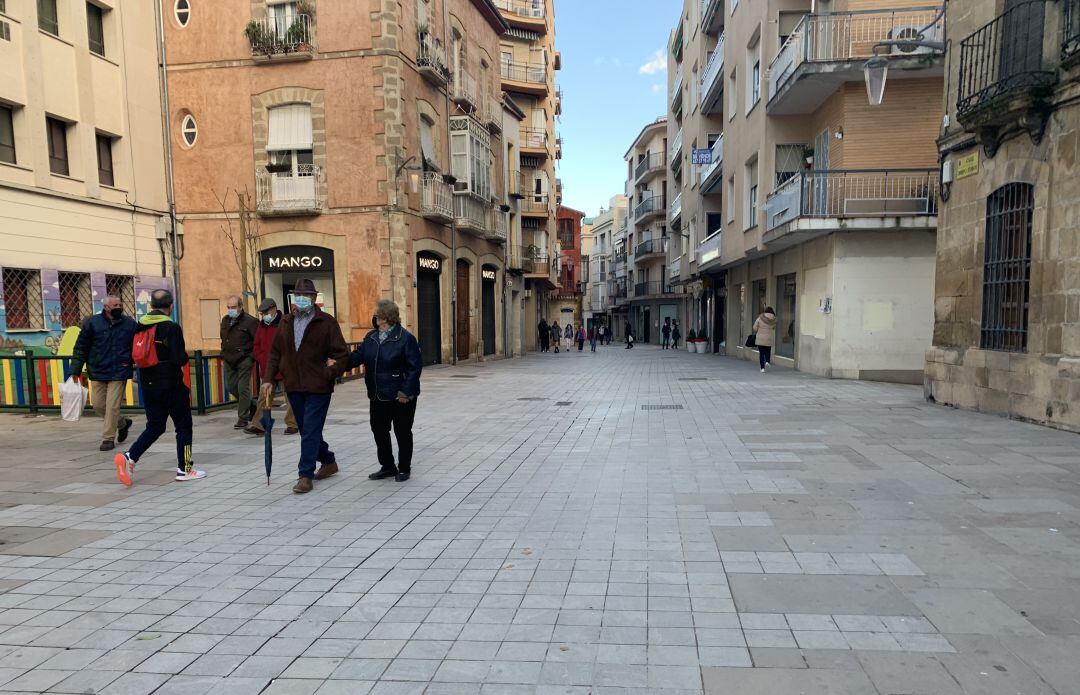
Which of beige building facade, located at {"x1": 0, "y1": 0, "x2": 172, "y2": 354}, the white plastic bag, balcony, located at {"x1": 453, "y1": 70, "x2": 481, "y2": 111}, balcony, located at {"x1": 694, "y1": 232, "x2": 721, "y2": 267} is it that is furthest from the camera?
balcony, located at {"x1": 694, "y1": 232, "x2": 721, "y2": 267}

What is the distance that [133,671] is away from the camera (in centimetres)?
288

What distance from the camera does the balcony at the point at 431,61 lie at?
740 inches

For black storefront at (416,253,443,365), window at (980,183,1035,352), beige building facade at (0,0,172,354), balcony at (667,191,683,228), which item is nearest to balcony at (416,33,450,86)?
black storefront at (416,253,443,365)

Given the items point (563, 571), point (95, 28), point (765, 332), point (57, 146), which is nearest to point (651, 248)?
point (765, 332)

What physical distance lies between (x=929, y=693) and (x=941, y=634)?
607 millimetres

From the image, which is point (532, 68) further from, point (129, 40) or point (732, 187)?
point (129, 40)

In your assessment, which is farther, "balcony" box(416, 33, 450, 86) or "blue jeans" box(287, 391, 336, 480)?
"balcony" box(416, 33, 450, 86)

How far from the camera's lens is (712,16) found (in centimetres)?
2536

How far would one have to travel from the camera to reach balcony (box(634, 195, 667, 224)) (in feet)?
168

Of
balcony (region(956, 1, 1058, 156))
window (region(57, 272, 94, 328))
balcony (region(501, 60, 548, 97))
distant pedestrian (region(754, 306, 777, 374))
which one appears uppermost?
balcony (region(501, 60, 548, 97))

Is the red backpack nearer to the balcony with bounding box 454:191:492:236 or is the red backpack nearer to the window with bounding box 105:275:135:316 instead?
the window with bounding box 105:275:135:316

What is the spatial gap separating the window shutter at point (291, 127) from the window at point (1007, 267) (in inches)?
651

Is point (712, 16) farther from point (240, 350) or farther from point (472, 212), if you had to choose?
point (240, 350)

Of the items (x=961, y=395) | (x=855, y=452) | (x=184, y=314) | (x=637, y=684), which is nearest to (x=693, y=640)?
(x=637, y=684)
